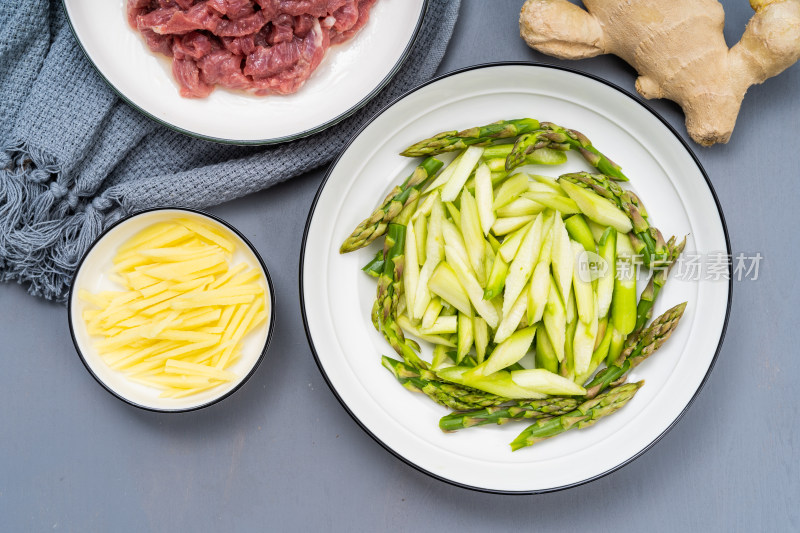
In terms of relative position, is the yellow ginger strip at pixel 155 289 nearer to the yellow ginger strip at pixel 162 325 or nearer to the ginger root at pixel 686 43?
the yellow ginger strip at pixel 162 325

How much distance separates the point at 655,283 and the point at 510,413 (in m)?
0.53

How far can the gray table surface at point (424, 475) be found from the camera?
1793 millimetres

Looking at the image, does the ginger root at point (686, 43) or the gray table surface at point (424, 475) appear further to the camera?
the gray table surface at point (424, 475)

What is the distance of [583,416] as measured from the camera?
162cm

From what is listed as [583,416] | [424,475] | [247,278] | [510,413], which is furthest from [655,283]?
[247,278]

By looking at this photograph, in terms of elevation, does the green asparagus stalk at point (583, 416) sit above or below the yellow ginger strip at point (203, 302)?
above

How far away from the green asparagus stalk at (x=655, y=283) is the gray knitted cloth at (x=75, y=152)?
0.84 meters

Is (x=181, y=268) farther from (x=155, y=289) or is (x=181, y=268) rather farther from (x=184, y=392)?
(x=184, y=392)

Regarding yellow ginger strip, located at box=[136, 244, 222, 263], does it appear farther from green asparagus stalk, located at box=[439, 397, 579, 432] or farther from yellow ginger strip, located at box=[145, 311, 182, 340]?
green asparagus stalk, located at box=[439, 397, 579, 432]

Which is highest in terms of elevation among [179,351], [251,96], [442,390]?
[251,96]

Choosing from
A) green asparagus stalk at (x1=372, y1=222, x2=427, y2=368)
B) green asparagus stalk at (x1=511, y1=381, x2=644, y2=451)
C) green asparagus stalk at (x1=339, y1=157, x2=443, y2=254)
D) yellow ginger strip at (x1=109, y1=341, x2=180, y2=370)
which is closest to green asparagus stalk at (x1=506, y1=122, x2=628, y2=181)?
green asparagus stalk at (x1=339, y1=157, x2=443, y2=254)

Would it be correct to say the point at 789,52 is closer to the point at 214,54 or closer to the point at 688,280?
the point at 688,280

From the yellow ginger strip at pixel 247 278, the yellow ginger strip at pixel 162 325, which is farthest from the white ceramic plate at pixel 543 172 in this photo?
the yellow ginger strip at pixel 162 325

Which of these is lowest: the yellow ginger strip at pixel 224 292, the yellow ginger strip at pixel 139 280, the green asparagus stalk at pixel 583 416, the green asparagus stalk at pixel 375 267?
the yellow ginger strip at pixel 139 280
